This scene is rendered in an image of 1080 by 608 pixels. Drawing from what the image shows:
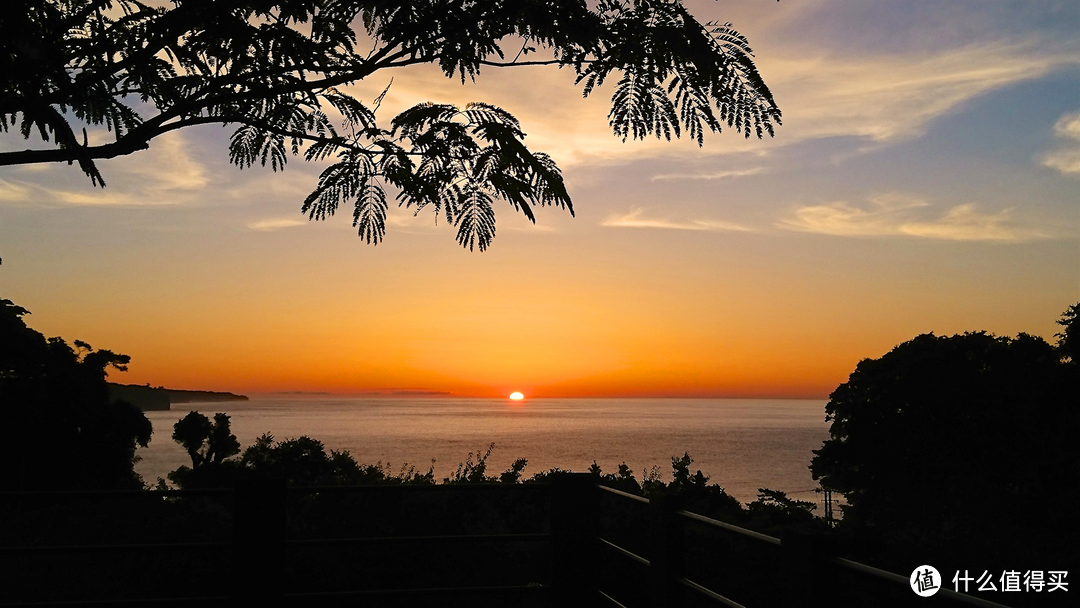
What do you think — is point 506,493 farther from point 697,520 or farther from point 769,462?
point 769,462

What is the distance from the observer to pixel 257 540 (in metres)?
4.60

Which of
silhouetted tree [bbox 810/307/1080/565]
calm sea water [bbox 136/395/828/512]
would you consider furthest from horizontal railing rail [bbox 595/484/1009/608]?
calm sea water [bbox 136/395/828/512]

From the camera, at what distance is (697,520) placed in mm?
3553

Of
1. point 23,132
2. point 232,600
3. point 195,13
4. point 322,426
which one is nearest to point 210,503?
point 232,600

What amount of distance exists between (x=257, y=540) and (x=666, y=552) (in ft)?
7.79

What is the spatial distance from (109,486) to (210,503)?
857 inches

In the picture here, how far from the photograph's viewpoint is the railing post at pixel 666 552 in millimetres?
3949

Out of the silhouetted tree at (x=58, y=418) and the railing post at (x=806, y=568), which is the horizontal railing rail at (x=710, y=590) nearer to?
the railing post at (x=806, y=568)

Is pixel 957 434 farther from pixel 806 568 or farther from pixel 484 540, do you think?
pixel 806 568

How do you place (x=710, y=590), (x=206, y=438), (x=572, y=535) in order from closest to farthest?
(x=710, y=590) < (x=572, y=535) < (x=206, y=438)

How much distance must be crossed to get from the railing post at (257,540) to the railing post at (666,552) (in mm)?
2182

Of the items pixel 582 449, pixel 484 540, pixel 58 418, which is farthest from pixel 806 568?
pixel 582 449

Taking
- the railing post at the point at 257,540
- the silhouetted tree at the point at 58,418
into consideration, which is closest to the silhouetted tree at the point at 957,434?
the silhouetted tree at the point at 58,418

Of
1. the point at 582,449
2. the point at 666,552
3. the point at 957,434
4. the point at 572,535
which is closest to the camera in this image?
the point at 666,552
